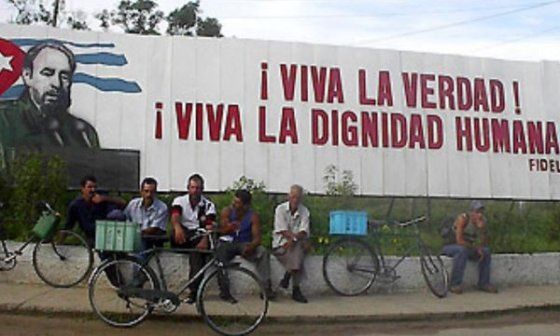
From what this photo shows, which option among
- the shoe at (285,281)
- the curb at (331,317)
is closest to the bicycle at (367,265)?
the shoe at (285,281)

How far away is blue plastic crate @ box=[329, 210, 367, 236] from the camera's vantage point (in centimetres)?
960

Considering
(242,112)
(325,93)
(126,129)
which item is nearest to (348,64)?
(325,93)

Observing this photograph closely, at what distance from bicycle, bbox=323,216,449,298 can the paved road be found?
117cm

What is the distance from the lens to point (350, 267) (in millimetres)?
9609

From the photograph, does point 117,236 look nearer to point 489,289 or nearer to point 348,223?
point 348,223

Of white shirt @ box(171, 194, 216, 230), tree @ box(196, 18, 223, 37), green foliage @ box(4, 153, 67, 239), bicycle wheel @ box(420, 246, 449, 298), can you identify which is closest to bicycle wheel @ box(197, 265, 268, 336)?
white shirt @ box(171, 194, 216, 230)

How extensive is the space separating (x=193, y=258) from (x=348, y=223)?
2.38 m

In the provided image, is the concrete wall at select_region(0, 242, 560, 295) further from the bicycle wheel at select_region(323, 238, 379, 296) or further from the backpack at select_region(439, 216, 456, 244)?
the backpack at select_region(439, 216, 456, 244)

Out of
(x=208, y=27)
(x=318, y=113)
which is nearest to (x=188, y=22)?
(x=208, y=27)

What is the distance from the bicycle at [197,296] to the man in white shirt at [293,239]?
1443mm

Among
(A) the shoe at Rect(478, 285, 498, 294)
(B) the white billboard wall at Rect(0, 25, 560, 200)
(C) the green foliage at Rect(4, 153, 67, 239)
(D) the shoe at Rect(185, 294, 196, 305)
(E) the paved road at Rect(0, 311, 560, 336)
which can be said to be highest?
(B) the white billboard wall at Rect(0, 25, 560, 200)

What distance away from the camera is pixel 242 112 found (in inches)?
466

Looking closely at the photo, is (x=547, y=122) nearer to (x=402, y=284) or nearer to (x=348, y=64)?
(x=348, y=64)

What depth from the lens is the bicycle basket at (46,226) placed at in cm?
898
